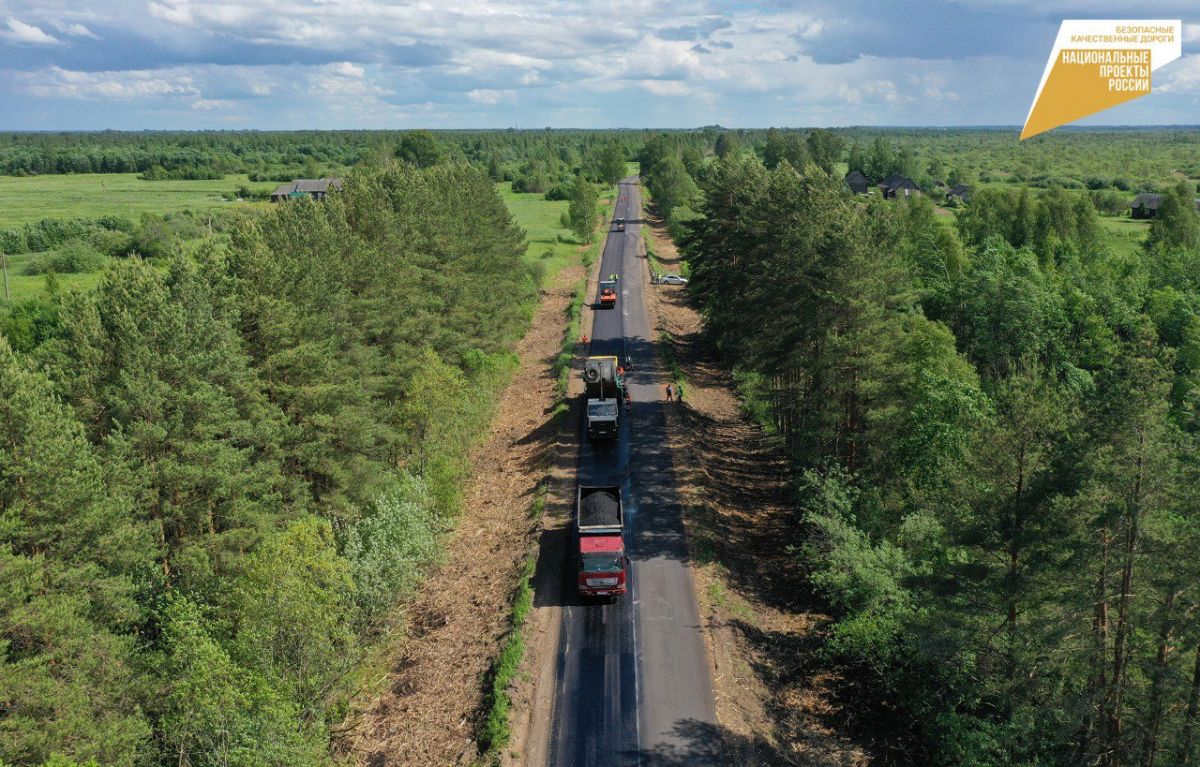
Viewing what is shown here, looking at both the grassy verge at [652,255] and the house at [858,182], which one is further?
the house at [858,182]

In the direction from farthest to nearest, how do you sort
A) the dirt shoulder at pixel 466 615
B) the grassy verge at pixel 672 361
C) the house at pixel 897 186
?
1. the house at pixel 897 186
2. the grassy verge at pixel 672 361
3. the dirt shoulder at pixel 466 615

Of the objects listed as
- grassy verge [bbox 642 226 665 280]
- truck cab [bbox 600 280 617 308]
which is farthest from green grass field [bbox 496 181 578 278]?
grassy verge [bbox 642 226 665 280]

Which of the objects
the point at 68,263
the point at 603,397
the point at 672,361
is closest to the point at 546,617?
the point at 603,397

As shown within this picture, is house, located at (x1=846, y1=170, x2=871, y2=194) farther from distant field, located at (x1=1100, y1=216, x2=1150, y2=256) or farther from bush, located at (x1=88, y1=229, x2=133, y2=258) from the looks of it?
bush, located at (x1=88, y1=229, x2=133, y2=258)

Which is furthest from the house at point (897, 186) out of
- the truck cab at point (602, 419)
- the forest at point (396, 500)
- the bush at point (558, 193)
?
the truck cab at point (602, 419)

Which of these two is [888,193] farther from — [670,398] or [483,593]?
[483,593]

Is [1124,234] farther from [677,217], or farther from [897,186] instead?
[677,217]

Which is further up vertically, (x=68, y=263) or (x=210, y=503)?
(x=68, y=263)

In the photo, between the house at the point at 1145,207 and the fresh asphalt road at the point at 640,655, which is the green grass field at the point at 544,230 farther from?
the house at the point at 1145,207
